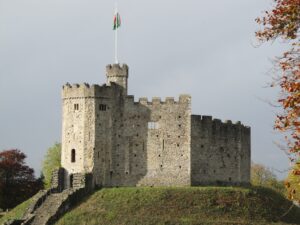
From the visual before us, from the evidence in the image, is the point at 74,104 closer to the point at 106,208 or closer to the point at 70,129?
the point at 70,129

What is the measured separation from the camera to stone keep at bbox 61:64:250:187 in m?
52.4

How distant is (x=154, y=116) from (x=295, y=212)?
47.4 ft

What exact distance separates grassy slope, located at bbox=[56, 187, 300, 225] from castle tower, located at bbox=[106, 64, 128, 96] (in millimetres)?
10656

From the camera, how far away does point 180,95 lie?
53.7 m

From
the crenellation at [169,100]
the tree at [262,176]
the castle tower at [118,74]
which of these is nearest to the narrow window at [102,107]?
the castle tower at [118,74]

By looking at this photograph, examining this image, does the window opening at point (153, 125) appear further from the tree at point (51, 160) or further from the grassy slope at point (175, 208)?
the tree at point (51, 160)

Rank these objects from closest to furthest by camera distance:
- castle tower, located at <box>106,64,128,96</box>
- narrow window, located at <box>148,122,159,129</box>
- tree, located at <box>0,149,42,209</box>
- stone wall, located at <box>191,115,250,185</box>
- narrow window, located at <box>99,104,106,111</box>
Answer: narrow window, located at <box>99,104,106,111</box> < narrow window, located at <box>148,122,159,129</box> < stone wall, located at <box>191,115,250,185</box> < castle tower, located at <box>106,64,128,96</box> < tree, located at <box>0,149,42,209</box>

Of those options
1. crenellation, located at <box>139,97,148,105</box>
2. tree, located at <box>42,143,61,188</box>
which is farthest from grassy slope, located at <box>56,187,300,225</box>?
tree, located at <box>42,143,61,188</box>

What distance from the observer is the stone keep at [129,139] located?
172 feet

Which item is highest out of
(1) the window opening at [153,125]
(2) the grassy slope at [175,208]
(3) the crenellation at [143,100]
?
(3) the crenellation at [143,100]

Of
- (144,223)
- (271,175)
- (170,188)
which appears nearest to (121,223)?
(144,223)

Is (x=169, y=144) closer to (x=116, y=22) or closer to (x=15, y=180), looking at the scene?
(x=116, y=22)

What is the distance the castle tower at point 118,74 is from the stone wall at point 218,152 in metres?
6.98

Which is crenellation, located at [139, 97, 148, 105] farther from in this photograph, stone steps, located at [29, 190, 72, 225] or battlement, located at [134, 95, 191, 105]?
stone steps, located at [29, 190, 72, 225]
